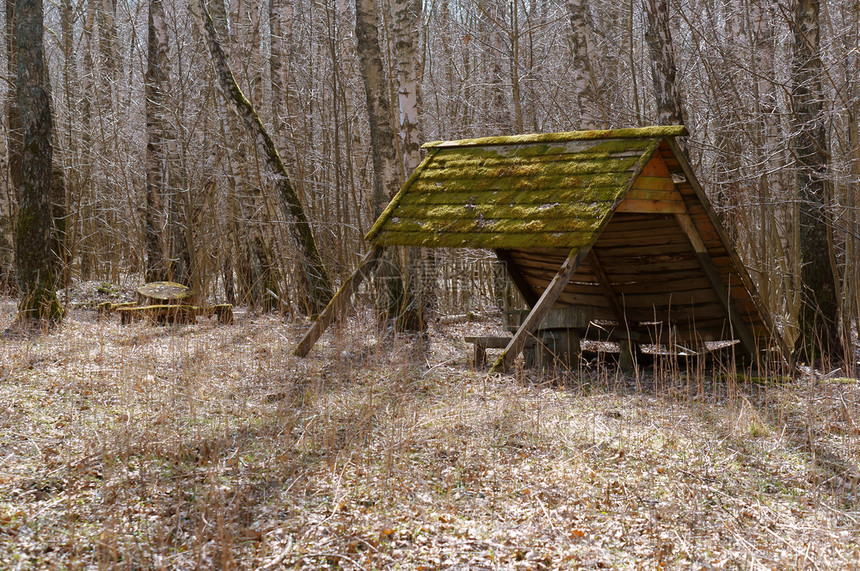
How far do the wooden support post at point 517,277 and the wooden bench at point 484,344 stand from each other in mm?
1336

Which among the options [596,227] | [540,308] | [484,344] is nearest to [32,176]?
[484,344]

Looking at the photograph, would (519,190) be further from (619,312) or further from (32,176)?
(32,176)

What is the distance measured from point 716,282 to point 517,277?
241cm

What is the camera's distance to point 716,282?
23.8 ft

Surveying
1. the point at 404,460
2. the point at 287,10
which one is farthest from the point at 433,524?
the point at 287,10

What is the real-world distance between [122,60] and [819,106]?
835 inches

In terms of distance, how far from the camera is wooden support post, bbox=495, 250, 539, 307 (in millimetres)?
8680

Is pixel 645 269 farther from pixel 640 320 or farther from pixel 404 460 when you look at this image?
pixel 404 460

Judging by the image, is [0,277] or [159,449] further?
[0,277]

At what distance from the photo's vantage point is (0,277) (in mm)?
13344

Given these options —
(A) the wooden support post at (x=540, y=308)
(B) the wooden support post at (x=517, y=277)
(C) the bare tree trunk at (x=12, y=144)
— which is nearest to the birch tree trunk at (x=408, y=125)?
(B) the wooden support post at (x=517, y=277)

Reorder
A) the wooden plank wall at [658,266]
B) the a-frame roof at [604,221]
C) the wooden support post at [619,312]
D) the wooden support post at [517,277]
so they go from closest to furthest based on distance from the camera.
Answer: the a-frame roof at [604,221] → the wooden plank wall at [658,266] → the wooden support post at [619,312] → the wooden support post at [517,277]

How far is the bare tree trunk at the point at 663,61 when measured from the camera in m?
7.87

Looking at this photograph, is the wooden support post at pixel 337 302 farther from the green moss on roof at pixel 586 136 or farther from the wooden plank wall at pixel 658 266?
the wooden plank wall at pixel 658 266
